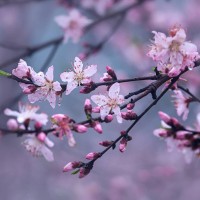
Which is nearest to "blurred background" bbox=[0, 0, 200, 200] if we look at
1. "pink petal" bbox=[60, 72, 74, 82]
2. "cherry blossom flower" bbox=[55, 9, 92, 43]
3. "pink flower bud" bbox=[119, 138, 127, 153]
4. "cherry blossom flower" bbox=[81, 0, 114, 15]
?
"cherry blossom flower" bbox=[81, 0, 114, 15]

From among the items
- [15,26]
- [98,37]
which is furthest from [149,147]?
[15,26]

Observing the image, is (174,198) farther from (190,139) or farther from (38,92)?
(38,92)

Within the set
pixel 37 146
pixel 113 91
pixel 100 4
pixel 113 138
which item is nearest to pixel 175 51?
pixel 113 91

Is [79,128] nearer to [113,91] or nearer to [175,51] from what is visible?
[113,91]

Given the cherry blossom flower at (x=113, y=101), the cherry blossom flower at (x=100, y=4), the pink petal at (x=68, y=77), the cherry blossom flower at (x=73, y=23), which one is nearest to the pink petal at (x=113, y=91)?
the cherry blossom flower at (x=113, y=101)

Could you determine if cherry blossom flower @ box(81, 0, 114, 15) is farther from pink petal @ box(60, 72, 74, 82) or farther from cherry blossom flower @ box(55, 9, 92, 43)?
pink petal @ box(60, 72, 74, 82)

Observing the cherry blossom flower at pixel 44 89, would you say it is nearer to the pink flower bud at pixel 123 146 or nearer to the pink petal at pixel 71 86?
the pink petal at pixel 71 86
